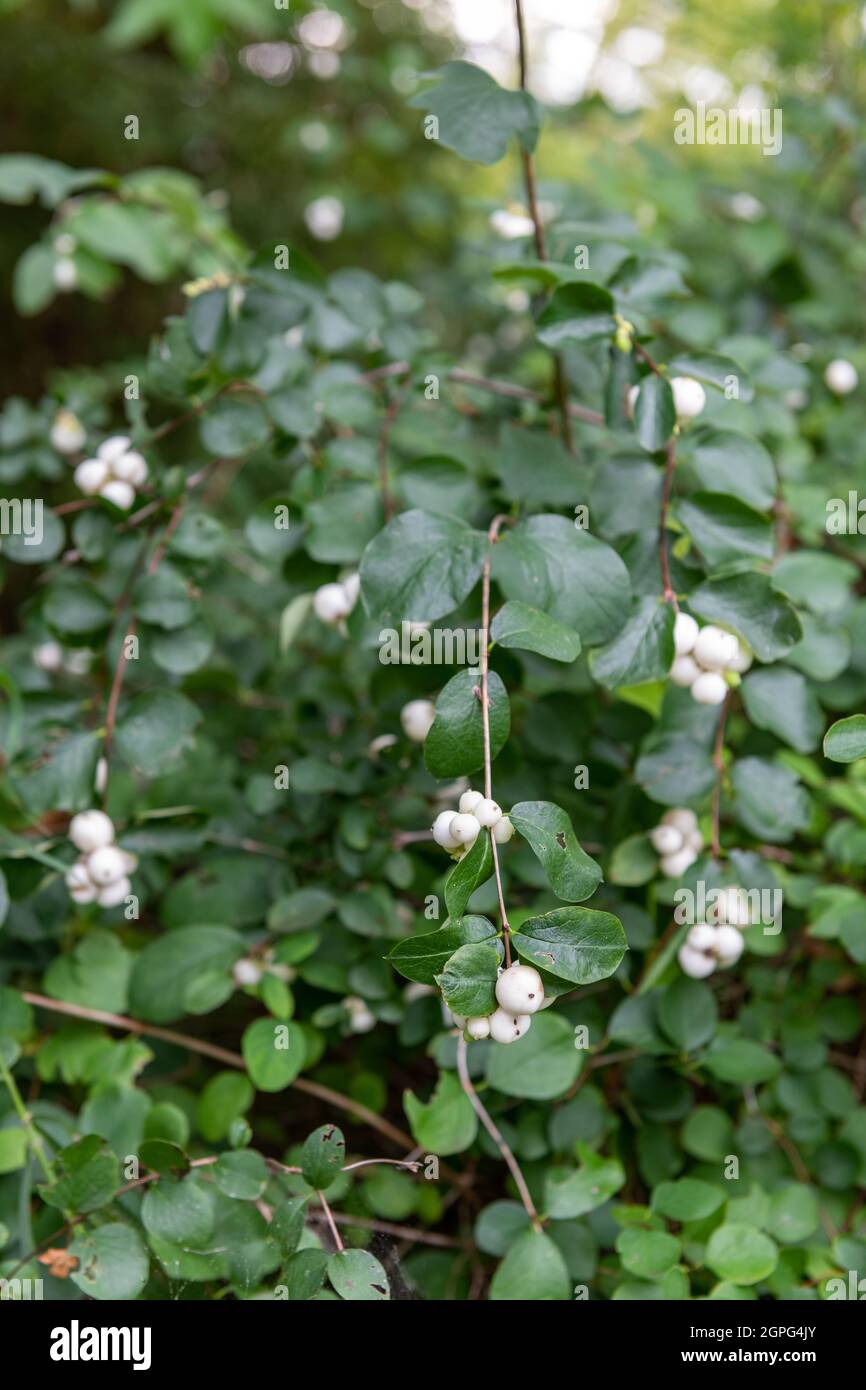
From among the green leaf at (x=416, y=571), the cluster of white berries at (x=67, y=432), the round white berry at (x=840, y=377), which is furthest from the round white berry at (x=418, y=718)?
the round white berry at (x=840, y=377)

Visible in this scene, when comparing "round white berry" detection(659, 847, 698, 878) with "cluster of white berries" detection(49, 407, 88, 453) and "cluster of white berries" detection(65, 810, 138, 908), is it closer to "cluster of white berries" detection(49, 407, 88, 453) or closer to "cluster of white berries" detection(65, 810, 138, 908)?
"cluster of white berries" detection(65, 810, 138, 908)

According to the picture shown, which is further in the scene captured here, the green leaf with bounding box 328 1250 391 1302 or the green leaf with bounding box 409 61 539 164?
the green leaf with bounding box 409 61 539 164

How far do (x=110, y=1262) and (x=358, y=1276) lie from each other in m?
0.15

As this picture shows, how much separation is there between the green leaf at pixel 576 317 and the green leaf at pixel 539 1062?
452 mm

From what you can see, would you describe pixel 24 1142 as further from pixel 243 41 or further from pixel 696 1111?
pixel 243 41

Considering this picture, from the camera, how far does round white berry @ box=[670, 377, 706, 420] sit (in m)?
0.71

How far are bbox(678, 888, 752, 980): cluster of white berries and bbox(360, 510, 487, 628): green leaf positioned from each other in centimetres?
28

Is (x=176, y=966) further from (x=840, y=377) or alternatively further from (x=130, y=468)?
(x=840, y=377)

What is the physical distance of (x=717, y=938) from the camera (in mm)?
722

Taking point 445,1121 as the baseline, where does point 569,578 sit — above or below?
above

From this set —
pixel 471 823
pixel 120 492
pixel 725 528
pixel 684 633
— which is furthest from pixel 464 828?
pixel 120 492

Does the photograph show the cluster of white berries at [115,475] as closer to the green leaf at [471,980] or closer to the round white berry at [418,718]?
the round white berry at [418,718]

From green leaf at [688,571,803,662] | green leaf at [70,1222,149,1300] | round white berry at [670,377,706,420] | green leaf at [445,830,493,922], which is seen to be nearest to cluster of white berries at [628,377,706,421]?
round white berry at [670,377,706,420]

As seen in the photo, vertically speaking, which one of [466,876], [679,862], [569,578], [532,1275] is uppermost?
[569,578]
